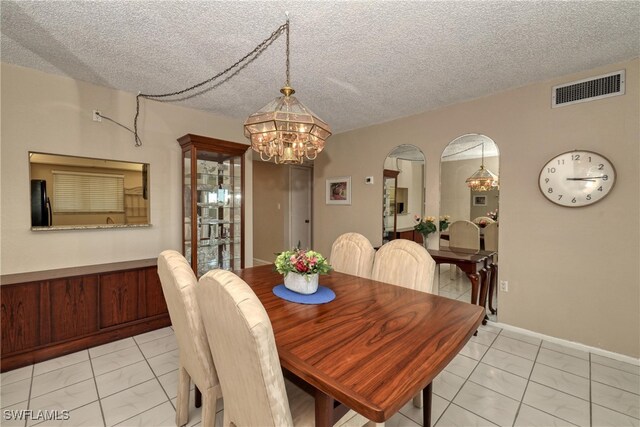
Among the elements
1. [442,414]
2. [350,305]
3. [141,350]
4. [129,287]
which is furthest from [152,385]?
[442,414]

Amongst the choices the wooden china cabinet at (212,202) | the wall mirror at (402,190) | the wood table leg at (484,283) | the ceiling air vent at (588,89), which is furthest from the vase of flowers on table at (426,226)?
the wooden china cabinet at (212,202)

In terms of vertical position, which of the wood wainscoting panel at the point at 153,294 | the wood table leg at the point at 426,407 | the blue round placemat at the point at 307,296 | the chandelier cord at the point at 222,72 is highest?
the chandelier cord at the point at 222,72

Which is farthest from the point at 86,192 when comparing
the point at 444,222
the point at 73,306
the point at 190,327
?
the point at 444,222

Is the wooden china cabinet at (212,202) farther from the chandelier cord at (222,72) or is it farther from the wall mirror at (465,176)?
the wall mirror at (465,176)

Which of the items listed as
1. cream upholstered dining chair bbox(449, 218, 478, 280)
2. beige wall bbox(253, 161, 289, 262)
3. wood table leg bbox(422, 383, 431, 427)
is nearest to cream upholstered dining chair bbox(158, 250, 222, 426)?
wood table leg bbox(422, 383, 431, 427)

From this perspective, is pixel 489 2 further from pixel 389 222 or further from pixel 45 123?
pixel 45 123

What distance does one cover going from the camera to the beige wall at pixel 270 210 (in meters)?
5.70

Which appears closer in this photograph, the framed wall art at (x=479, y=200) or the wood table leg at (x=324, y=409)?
the wood table leg at (x=324, y=409)

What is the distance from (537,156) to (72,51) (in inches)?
164

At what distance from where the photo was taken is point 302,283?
175 centimetres

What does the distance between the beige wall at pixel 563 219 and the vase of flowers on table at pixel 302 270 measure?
2.27 meters

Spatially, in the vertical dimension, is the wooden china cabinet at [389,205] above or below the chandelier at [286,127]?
below

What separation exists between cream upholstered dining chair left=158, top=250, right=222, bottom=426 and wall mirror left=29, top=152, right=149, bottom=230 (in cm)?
195

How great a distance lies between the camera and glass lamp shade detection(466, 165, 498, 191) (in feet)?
9.83
